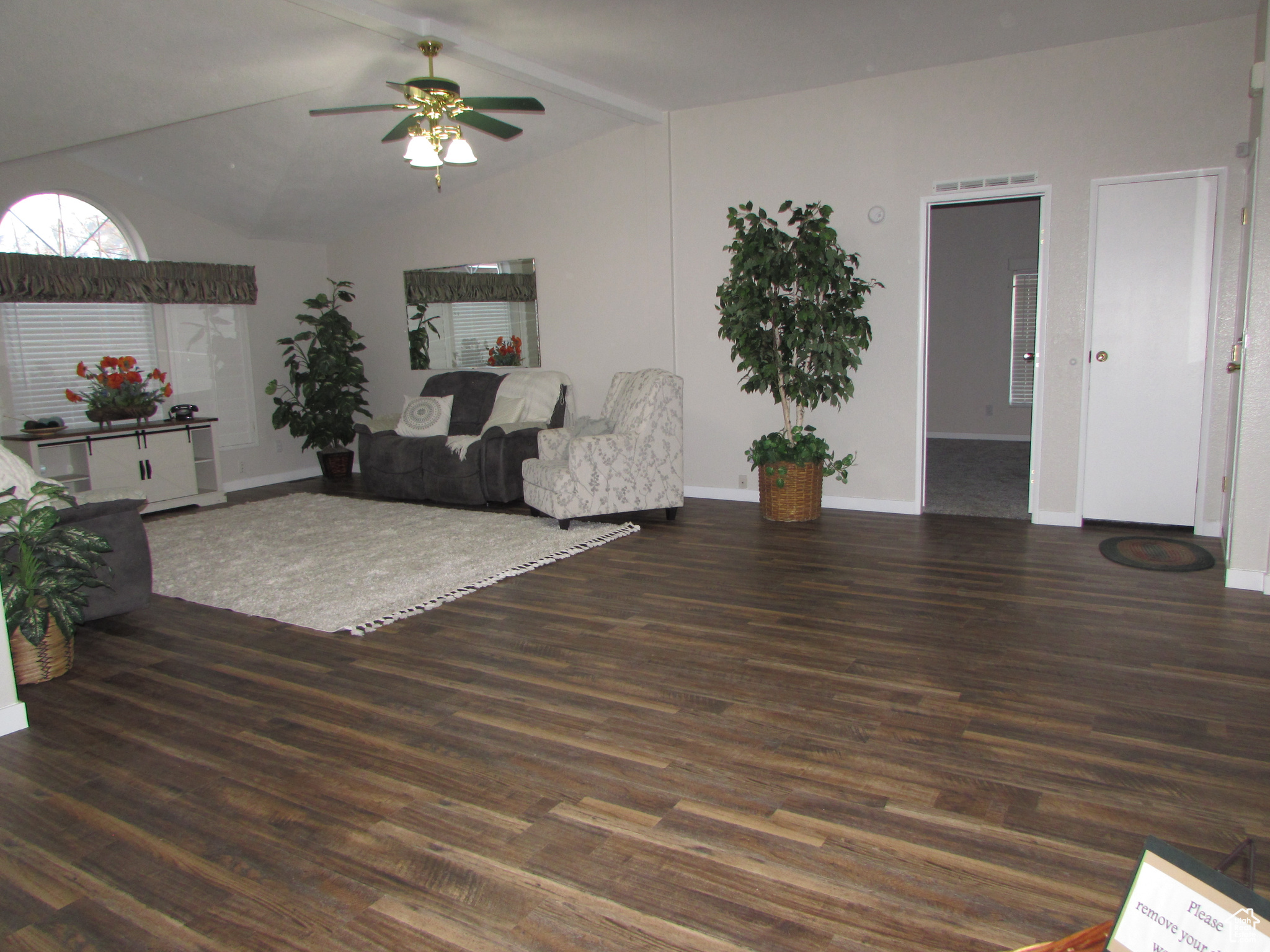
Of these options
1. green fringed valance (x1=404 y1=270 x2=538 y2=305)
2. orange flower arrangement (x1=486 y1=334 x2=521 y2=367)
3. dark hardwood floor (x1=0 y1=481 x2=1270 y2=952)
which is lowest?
dark hardwood floor (x1=0 y1=481 x2=1270 y2=952)

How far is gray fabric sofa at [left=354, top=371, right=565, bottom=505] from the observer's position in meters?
6.20

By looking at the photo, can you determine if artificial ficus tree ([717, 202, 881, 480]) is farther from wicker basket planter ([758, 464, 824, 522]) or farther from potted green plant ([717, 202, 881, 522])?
wicker basket planter ([758, 464, 824, 522])

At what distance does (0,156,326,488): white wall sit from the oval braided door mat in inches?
271

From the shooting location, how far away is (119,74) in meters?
4.68

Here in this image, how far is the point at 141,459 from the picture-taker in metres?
6.39

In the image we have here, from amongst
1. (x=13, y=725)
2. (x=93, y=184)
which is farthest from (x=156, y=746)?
(x=93, y=184)

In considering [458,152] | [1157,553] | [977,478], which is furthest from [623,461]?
[977,478]

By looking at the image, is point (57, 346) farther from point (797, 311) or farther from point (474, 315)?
point (797, 311)

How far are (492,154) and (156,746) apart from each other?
5.22 metres

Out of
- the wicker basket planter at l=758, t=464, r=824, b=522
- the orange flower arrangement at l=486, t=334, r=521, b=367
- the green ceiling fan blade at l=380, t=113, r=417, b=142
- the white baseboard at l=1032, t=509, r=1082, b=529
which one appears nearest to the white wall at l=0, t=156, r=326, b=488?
the orange flower arrangement at l=486, t=334, r=521, b=367

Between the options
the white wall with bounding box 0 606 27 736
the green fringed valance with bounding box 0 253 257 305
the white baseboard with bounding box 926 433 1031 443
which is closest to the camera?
the white wall with bounding box 0 606 27 736

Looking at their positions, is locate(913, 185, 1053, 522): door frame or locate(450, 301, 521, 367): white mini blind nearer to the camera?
locate(913, 185, 1053, 522): door frame

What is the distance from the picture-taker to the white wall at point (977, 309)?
29.2 ft

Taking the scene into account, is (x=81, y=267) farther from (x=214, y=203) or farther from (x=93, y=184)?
(x=214, y=203)
